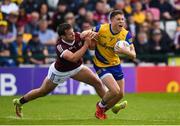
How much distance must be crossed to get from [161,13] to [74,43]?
12.9 m

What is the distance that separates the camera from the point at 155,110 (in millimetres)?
17062

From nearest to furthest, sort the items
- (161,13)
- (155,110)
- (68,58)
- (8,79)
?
(68,58) → (155,110) → (8,79) → (161,13)

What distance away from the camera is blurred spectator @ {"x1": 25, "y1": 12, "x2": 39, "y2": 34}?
23.8 meters

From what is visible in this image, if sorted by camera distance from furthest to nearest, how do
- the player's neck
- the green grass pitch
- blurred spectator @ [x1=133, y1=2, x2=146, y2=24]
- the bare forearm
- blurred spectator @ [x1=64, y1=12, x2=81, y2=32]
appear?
blurred spectator @ [x1=133, y1=2, x2=146, y2=24] < blurred spectator @ [x1=64, y1=12, x2=81, y2=32] < the player's neck < the bare forearm < the green grass pitch

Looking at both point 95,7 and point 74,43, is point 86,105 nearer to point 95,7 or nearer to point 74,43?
point 74,43

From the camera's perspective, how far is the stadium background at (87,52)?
883 inches

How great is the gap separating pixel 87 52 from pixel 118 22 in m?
9.37

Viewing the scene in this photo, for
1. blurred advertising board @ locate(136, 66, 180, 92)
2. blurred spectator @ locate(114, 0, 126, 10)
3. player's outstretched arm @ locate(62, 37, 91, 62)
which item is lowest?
blurred advertising board @ locate(136, 66, 180, 92)

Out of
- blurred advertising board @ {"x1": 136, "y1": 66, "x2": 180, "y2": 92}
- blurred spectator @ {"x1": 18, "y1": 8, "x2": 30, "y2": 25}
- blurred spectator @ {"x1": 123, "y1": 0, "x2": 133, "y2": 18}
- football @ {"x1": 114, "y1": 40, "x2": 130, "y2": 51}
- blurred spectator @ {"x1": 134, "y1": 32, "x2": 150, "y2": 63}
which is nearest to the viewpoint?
football @ {"x1": 114, "y1": 40, "x2": 130, "y2": 51}

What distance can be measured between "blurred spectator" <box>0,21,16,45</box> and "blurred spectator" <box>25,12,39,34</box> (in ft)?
3.45

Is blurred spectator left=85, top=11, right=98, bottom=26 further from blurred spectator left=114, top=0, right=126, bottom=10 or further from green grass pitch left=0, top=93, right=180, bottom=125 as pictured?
green grass pitch left=0, top=93, right=180, bottom=125

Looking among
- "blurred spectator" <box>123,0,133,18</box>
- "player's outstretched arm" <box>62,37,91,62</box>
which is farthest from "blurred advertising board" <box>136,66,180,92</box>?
"player's outstretched arm" <box>62,37,91,62</box>

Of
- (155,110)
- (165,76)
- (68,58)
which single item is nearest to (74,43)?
(68,58)

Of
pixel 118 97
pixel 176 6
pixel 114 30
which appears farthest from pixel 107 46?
pixel 176 6
